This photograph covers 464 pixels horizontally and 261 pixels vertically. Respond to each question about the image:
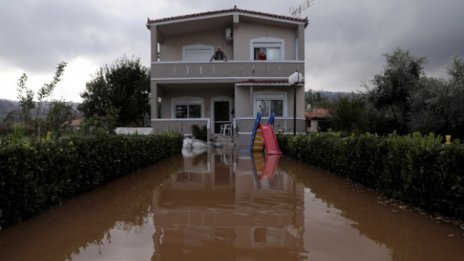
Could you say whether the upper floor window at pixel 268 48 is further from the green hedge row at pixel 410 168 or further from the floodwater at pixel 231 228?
the floodwater at pixel 231 228

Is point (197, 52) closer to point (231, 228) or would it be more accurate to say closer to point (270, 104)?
point (270, 104)

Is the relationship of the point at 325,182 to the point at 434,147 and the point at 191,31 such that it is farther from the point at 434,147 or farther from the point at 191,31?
the point at 191,31

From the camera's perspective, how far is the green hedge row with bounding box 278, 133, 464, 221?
518cm

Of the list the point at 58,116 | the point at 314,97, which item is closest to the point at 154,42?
the point at 58,116

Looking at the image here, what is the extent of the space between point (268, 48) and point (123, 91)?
10491 millimetres

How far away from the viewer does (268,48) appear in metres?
23.7

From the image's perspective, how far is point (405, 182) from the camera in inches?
244

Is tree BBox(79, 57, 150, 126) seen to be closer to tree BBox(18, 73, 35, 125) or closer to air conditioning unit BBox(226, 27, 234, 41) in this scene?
air conditioning unit BBox(226, 27, 234, 41)

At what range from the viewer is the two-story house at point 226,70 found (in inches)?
856

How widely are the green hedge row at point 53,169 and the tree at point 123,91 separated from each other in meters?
18.2

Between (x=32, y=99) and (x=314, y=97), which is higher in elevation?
(x=314, y=97)

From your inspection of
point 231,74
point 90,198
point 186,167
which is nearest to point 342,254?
point 90,198

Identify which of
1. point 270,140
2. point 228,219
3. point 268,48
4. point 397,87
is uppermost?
point 268,48

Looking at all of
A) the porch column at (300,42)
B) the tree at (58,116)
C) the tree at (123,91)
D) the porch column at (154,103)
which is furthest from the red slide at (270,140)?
the tree at (123,91)
